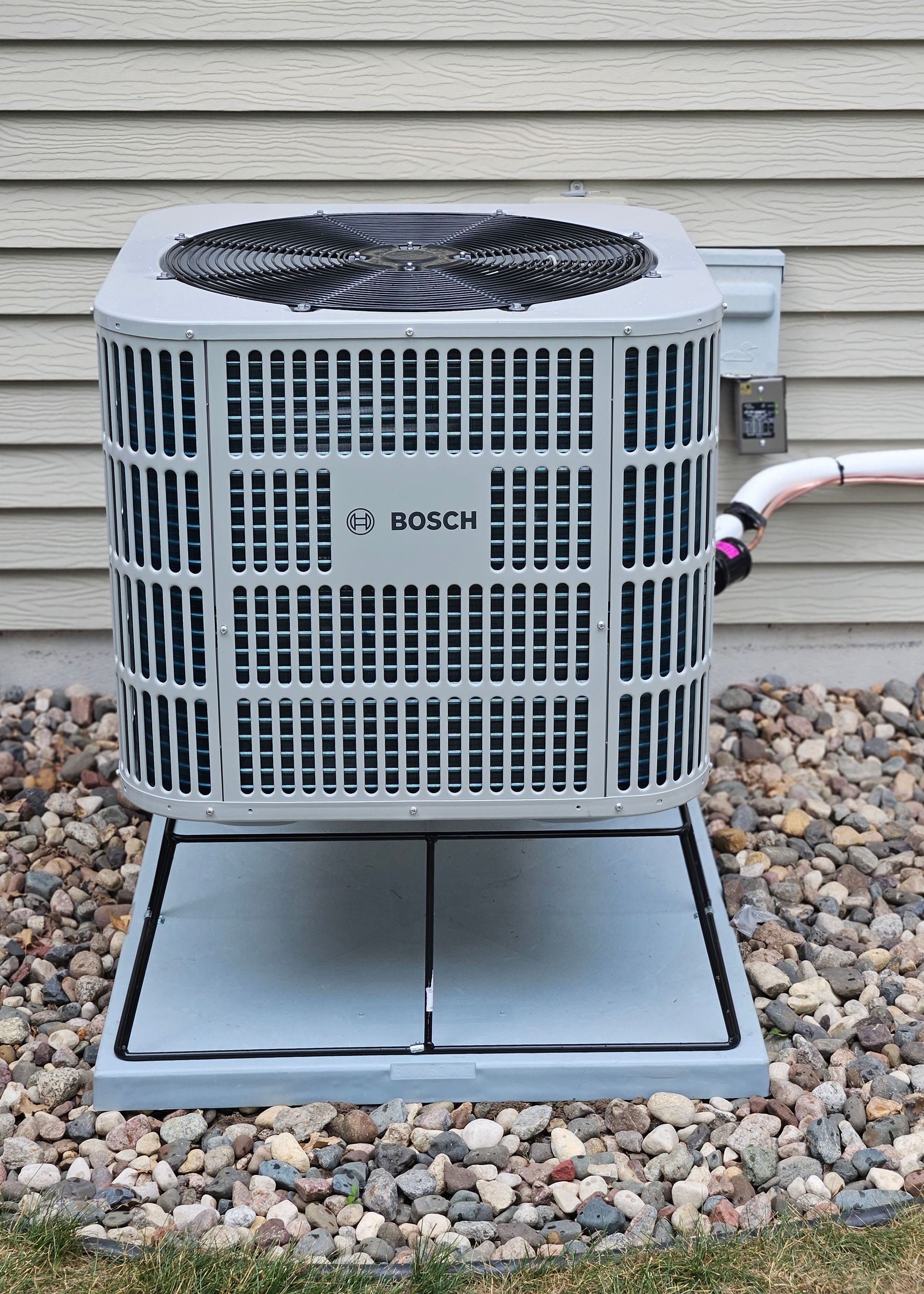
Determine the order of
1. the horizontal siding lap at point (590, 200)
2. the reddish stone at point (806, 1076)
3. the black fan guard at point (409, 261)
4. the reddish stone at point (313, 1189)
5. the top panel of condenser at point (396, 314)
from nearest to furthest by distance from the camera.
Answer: the top panel of condenser at point (396, 314) < the black fan guard at point (409, 261) < the reddish stone at point (313, 1189) < the reddish stone at point (806, 1076) < the horizontal siding lap at point (590, 200)

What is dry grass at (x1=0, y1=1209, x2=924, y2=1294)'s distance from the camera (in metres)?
2.02

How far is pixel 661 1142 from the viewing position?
230cm

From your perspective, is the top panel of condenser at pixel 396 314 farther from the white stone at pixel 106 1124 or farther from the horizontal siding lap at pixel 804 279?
the white stone at pixel 106 1124

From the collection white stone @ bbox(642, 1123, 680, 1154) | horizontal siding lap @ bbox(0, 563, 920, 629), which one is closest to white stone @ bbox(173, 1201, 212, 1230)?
white stone @ bbox(642, 1123, 680, 1154)

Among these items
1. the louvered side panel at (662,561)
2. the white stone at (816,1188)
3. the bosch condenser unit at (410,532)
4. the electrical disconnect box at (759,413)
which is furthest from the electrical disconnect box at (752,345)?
the white stone at (816,1188)

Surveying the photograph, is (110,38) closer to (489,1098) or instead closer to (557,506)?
(557,506)

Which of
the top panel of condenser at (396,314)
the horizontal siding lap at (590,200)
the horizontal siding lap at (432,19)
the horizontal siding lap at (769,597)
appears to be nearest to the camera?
the top panel of condenser at (396,314)

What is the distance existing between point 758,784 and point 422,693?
1379 mm

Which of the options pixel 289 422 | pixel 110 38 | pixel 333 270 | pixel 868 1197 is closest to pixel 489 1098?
pixel 868 1197

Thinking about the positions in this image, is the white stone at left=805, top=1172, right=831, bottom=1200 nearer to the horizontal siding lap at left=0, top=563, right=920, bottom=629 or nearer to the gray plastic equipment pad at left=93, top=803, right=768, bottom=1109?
the gray plastic equipment pad at left=93, top=803, right=768, bottom=1109

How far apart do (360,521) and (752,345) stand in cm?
151

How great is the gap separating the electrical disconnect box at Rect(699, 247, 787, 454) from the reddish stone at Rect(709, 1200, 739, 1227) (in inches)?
66.7

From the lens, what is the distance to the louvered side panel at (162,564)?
6.61 ft

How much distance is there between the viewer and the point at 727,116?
3.18 metres
